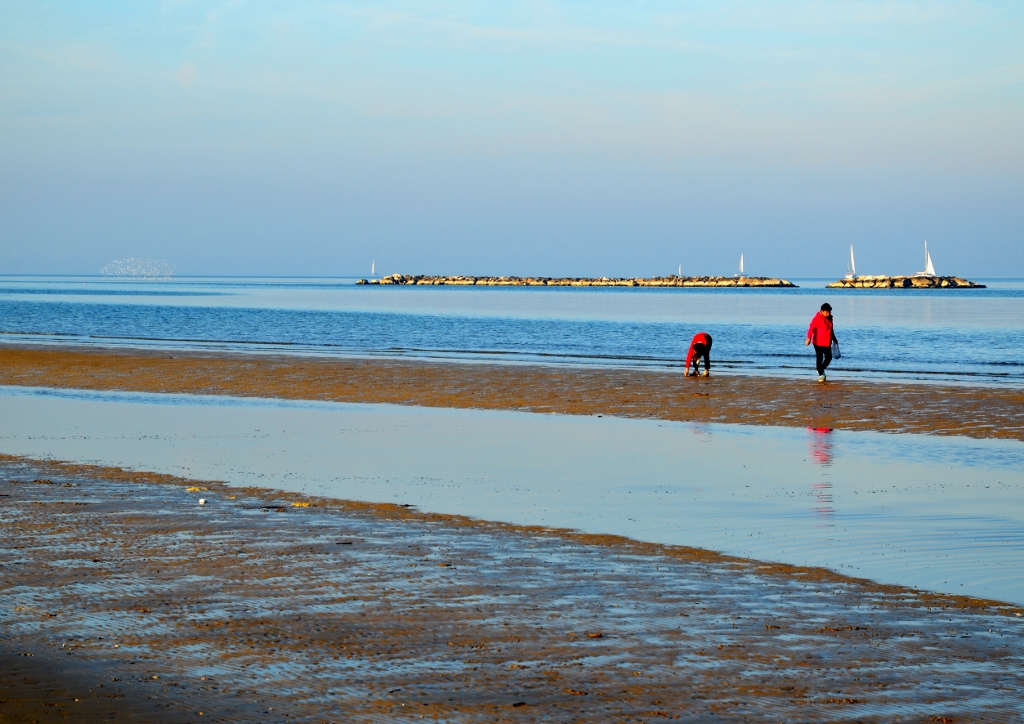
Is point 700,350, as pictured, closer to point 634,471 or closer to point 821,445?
point 821,445

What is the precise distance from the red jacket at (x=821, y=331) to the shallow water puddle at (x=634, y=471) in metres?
8.21

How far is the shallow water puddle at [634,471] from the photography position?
881cm

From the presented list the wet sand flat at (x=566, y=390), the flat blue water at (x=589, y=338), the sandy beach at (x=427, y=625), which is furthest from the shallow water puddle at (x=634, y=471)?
the flat blue water at (x=589, y=338)

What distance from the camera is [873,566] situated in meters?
7.96

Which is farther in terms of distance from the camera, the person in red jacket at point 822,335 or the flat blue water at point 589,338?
the flat blue water at point 589,338

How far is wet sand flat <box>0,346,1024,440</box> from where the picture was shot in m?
19.7

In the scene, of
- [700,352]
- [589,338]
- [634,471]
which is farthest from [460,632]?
[589,338]

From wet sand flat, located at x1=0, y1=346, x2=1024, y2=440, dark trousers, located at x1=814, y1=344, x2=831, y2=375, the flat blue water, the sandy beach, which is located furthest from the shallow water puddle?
the flat blue water

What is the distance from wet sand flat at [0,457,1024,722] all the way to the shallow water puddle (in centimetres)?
96

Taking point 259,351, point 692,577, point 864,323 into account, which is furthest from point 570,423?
point 864,323

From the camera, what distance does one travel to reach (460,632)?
6.18 metres

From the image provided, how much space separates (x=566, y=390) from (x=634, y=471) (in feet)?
38.2

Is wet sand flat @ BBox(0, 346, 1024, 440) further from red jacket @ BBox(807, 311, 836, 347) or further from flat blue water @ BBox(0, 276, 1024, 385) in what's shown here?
flat blue water @ BBox(0, 276, 1024, 385)

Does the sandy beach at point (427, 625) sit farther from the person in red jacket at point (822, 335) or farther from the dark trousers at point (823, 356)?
the dark trousers at point (823, 356)
